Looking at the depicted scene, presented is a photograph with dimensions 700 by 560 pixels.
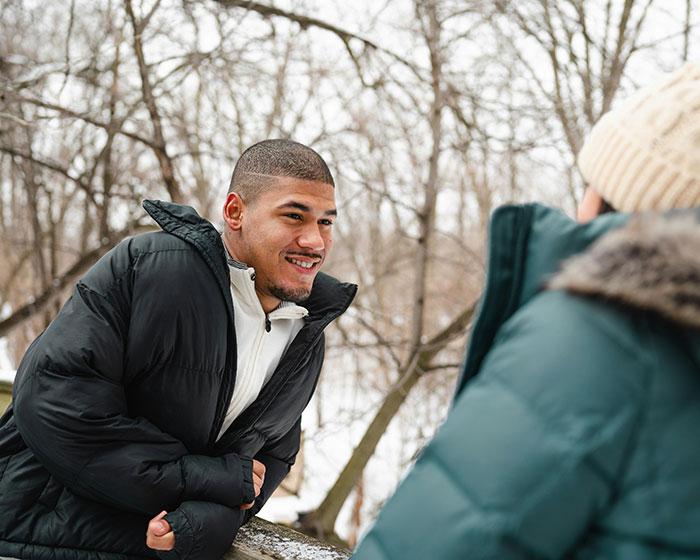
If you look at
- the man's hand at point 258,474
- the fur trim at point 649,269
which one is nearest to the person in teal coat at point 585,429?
the fur trim at point 649,269

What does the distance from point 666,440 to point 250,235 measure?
Result: 1.45 m

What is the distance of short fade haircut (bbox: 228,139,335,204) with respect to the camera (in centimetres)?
198

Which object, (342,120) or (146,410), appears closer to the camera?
(146,410)

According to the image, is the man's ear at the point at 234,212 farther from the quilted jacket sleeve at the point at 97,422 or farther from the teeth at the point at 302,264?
the quilted jacket sleeve at the point at 97,422

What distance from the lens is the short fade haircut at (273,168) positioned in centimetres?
198

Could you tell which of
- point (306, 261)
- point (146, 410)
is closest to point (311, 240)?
point (306, 261)

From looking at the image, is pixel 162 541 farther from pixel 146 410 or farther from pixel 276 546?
pixel 276 546

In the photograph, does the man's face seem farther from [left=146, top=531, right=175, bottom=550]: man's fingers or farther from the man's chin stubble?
[left=146, top=531, right=175, bottom=550]: man's fingers

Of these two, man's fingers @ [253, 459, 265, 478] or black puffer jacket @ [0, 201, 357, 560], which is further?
man's fingers @ [253, 459, 265, 478]

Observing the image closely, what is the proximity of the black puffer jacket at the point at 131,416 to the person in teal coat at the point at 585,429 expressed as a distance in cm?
89

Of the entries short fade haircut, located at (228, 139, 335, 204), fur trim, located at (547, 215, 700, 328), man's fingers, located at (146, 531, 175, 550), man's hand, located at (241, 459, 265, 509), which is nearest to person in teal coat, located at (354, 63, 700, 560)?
fur trim, located at (547, 215, 700, 328)

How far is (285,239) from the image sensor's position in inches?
→ 75.3

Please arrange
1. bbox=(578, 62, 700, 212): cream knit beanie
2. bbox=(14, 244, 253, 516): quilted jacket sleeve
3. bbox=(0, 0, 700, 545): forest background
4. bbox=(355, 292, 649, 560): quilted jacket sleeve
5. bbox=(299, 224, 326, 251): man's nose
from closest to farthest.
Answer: bbox=(355, 292, 649, 560): quilted jacket sleeve
bbox=(578, 62, 700, 212): cream knit beanie
bbox=(14, 244, 253, 516): quilted jacket sleeve
bbox=(299, 224, 326, 251): man's nose
bbox=(0, 0, 700, 545): forest background

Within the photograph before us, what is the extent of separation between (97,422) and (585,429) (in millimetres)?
1217
